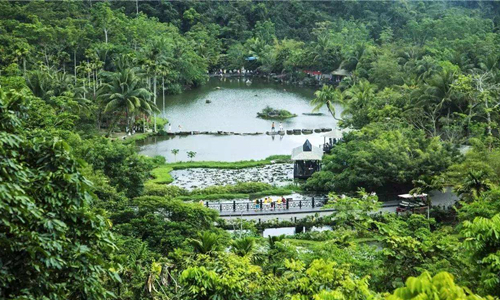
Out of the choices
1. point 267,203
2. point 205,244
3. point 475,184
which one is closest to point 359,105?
point 267,203

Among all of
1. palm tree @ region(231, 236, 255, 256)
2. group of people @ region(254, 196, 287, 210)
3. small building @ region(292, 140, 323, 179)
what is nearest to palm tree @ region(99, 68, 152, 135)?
small building @ region(292, 140, 323, 179)

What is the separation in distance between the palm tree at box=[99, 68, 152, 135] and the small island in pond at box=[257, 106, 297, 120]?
11793 millimetres

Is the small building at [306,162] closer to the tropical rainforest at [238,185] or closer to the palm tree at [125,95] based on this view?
the tropical rainforest at [238,185]

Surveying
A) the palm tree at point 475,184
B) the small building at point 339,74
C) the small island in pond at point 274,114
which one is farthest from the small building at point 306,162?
the small building at point 339,74

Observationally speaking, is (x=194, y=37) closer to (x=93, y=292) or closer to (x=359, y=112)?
(x=359, y=112)

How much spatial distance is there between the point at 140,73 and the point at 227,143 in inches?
377

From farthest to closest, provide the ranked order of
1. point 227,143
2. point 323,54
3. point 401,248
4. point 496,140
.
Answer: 1. point 323,54
2. point 227,143
3. point 496,140
4. point 401,248

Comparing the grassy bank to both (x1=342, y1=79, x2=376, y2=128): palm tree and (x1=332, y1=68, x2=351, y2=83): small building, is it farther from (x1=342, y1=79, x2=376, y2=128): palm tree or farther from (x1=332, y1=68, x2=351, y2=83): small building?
(x1=332, y1=68, x2=351, y2=83): small building

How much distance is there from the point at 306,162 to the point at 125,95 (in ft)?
46.2

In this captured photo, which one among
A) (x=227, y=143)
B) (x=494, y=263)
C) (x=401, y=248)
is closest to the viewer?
(x=494, y=263)

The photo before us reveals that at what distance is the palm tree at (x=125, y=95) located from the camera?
145 feet

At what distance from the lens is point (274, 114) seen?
180 ft

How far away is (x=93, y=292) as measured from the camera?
9.60 meters

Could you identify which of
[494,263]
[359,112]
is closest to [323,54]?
[359,112]
